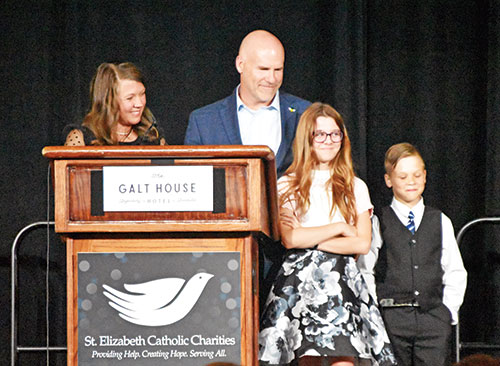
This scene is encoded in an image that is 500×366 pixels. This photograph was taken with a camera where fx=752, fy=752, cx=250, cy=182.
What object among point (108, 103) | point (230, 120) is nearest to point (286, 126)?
point (230, 120)

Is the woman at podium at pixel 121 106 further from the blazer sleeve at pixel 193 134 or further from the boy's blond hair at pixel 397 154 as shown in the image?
the boy's blond hair at pixel 397 154

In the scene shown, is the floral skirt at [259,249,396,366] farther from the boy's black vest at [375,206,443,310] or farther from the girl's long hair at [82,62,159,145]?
the girl's long hair at [82,62,159,145]

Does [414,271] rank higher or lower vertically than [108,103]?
lower

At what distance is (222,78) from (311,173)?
1.30 metres

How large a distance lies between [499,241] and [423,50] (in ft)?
3.80

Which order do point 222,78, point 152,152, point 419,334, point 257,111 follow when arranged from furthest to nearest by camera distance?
1. point 222,78
2. point 257,111
3. point 419,334
4. point 152,152

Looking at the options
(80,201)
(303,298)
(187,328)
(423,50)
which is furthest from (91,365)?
(423,50)

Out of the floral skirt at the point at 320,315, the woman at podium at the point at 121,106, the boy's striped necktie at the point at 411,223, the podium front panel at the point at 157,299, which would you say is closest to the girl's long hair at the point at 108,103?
the woman at podium at the point at 121,106

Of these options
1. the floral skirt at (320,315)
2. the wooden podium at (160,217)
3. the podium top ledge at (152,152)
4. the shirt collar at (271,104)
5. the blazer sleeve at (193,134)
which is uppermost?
the shirt collar at (271,104)

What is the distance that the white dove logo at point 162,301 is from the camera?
2.12m

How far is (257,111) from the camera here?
153 inches

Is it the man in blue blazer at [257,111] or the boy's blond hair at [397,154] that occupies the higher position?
the man in blue blazer at [257,111]

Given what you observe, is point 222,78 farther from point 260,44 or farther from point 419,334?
point 419,334

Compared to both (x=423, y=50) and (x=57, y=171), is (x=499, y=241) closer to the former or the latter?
(x=423, y=50)
